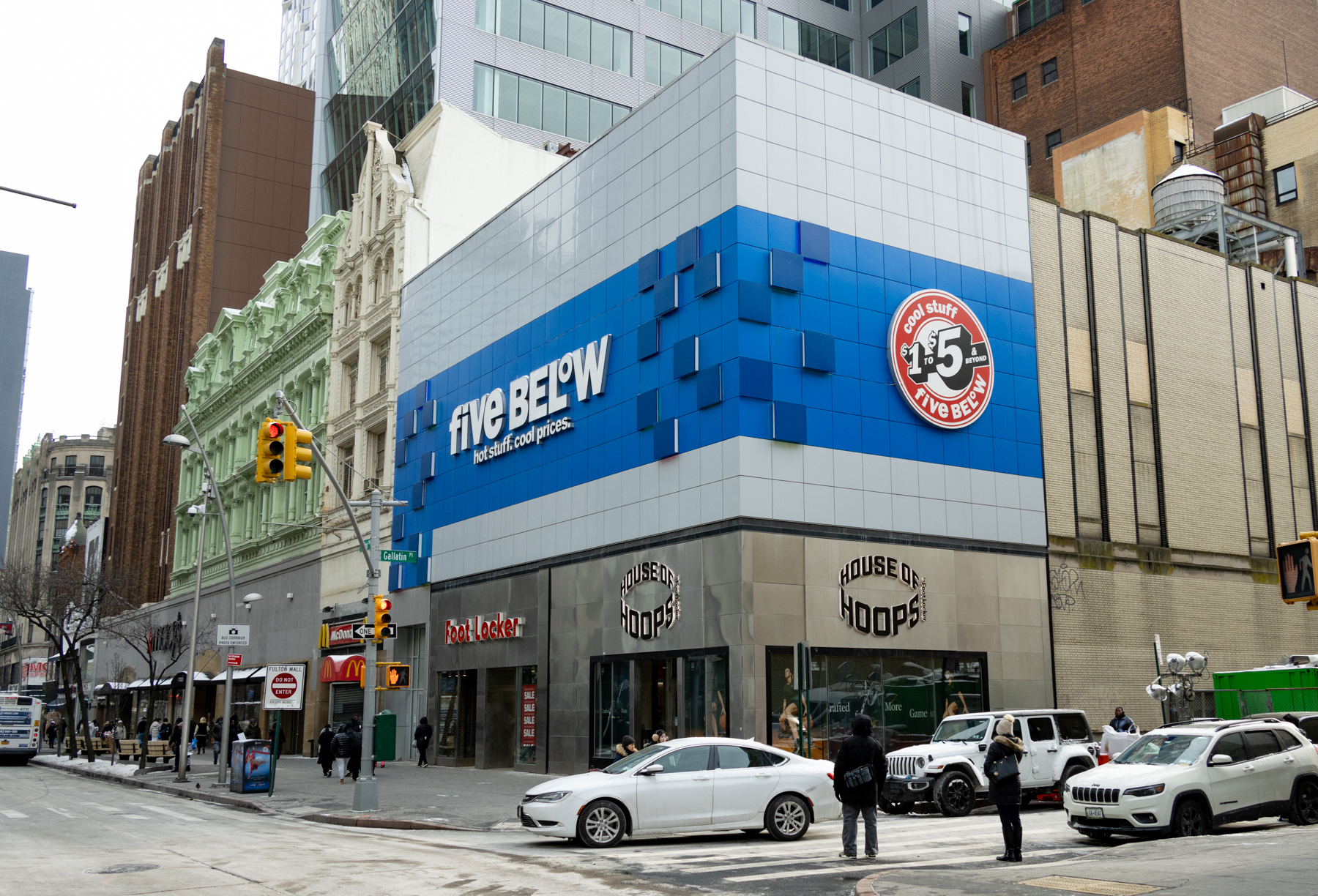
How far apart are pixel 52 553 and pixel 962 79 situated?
410 ft

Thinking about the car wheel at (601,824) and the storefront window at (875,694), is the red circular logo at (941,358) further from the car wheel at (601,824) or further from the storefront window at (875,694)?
the car wheel at (601,824)

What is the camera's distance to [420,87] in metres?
54.5

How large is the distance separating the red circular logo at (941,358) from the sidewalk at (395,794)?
44.5 feet

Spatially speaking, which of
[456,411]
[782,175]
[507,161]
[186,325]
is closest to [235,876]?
[782,175]

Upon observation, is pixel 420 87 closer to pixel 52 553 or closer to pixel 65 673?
pixel 65 673

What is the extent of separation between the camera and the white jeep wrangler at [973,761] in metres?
20.4

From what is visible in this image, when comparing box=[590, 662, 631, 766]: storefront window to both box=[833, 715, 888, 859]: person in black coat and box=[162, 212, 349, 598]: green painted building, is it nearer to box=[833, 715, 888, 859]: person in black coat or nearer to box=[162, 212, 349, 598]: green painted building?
box=[833, 715, 888, 859]: person in black coat

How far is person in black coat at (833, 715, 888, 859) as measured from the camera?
1462cm

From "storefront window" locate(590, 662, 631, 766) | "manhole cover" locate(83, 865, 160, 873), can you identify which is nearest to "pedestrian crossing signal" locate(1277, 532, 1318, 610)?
"manhole cover" locate(83, 865, 160, 873)

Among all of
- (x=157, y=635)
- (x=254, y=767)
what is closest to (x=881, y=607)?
(x=254, y=767)

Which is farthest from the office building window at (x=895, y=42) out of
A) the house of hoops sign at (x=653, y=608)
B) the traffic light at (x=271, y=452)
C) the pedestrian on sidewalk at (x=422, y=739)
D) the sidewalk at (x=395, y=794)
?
the traffic light at (x=271, y=452)

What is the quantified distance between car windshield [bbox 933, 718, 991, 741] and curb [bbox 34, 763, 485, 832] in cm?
850

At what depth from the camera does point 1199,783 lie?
15.8 metres

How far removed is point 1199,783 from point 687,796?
6956mm
